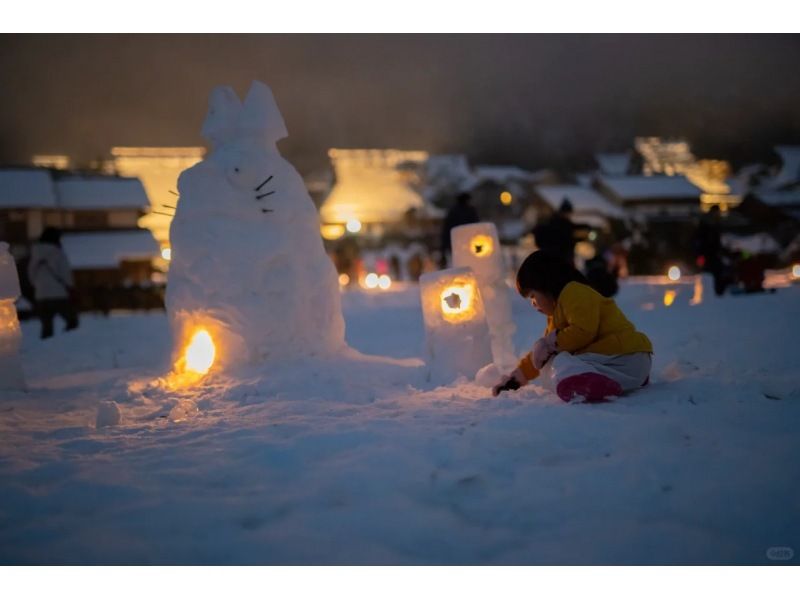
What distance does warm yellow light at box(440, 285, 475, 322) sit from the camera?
4.72 metres

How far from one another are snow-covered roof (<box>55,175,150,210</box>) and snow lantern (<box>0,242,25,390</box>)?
17.4 m

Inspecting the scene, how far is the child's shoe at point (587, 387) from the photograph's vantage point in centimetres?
354

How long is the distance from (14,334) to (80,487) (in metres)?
3.16

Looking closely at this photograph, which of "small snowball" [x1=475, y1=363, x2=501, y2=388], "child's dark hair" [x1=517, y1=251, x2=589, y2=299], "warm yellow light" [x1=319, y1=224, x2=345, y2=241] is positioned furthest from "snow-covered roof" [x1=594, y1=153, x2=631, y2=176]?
"child's dark hair" [x1=517, y1=251, x2=589, y2=299]

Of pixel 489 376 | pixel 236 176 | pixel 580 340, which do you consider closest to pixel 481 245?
pixel 489 376

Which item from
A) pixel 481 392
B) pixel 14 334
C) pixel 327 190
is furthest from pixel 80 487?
pixel 327 190

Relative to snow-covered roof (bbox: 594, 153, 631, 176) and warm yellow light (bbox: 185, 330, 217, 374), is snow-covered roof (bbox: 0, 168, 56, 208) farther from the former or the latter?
snow-covered roof (bbox: 594, 153, 631, 176)

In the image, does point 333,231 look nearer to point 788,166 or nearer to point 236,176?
point 788,166

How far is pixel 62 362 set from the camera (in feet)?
22.9

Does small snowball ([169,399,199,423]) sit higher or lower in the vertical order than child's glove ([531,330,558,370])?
lower

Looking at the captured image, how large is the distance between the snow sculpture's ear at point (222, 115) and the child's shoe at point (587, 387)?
12.8 ft

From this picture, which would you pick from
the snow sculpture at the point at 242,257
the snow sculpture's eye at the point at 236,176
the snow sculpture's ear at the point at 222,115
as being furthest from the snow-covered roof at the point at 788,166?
the snow sculpture's eye at the point at 236,176

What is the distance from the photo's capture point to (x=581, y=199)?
32.1 m

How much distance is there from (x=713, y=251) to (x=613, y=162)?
101ft
